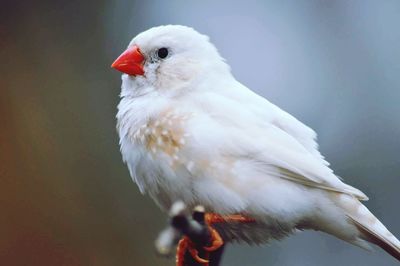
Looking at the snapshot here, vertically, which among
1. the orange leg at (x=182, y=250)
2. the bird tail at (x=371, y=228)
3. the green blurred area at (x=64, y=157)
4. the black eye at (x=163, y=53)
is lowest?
the green blurred area at (x=64, y=157)

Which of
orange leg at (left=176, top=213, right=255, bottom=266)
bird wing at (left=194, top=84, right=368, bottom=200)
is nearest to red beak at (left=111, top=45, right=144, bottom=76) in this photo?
bird wing at (left=194, top=84, right=368, bottom=200)

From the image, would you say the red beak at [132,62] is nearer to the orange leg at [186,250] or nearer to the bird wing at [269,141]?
the bird wing at [269,141]

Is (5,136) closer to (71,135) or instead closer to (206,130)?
(71,135)

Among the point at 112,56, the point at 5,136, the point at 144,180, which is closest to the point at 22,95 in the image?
the point at 5,136

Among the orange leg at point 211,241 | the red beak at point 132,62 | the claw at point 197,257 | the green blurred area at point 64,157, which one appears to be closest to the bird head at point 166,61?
the red beak at point 132,62

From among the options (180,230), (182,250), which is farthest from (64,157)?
(180,230)

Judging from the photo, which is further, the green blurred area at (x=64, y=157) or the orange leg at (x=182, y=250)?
the green blurred area at (x=64, y=157)
